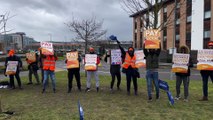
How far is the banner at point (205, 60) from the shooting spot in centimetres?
854

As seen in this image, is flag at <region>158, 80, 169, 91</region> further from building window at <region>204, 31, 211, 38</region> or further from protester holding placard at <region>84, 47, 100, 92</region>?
building window at <region>204, 31, 211, 38</region>

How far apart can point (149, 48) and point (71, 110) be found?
3.07 metres

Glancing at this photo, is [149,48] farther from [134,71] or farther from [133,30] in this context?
[133,30]

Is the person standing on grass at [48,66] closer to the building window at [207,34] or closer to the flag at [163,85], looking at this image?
the flag at [163,85]

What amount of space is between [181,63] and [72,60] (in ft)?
13.9

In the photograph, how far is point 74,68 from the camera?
10531 millimetres

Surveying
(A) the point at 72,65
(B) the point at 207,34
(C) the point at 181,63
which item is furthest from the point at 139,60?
(B) the point at 207,34

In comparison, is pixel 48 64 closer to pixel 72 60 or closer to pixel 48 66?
pixel 48 66

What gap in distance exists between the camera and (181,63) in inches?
340

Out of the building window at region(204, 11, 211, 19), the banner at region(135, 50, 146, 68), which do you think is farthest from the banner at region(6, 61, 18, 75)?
the building window at region(204, 11, 211, 19)

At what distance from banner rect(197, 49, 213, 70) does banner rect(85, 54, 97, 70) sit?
13.1 ft

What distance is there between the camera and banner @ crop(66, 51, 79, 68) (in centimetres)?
1045

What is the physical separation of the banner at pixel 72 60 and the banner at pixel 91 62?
418mm

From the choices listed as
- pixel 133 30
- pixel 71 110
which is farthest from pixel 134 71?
pixel 133 30
